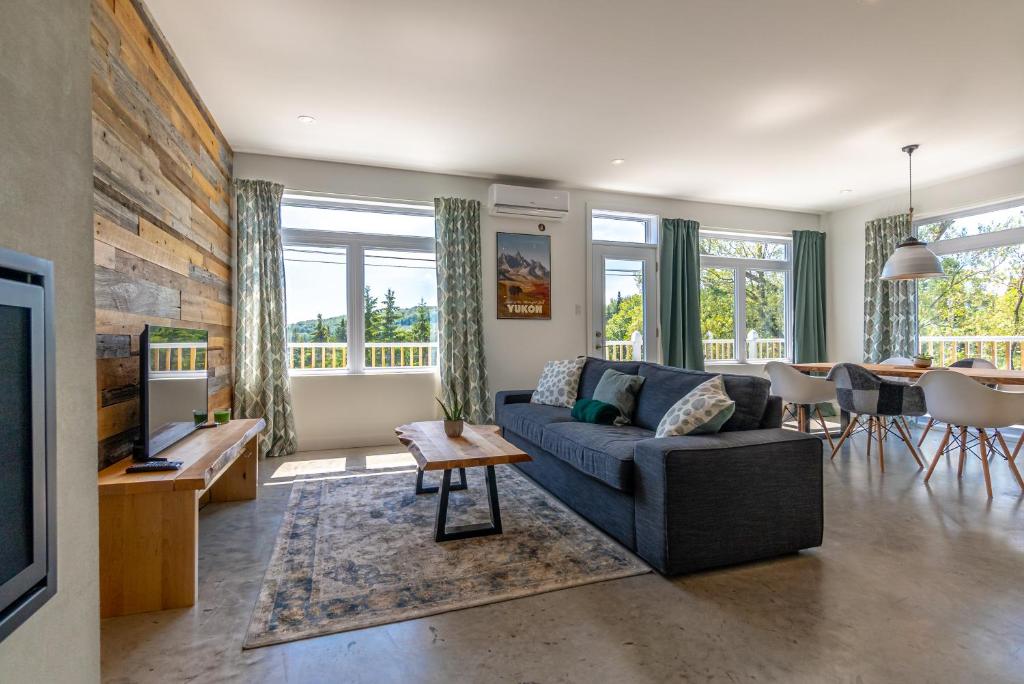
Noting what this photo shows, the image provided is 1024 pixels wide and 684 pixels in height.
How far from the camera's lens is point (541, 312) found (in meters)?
5.45

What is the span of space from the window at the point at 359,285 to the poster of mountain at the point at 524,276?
0.72 m

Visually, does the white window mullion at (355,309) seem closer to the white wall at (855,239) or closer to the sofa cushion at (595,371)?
the sofa cushion at (595,371)

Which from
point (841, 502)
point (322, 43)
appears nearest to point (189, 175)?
point (322, 43)

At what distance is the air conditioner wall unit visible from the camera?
199 inches

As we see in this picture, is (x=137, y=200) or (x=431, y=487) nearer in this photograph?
(x=137, y=200)

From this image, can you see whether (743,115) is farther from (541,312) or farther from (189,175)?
(189,175)

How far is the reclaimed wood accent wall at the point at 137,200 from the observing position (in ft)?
7.06

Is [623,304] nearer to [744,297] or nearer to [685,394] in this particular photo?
[744,297]

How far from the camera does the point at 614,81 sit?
3.33 m

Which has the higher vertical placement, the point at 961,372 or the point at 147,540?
the point at 961,372

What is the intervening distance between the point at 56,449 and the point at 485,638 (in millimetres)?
1364

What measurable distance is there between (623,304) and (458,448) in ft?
12.2

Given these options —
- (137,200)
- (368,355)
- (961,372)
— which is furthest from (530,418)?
(961,372)

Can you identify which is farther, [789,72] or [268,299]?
[268,299]
